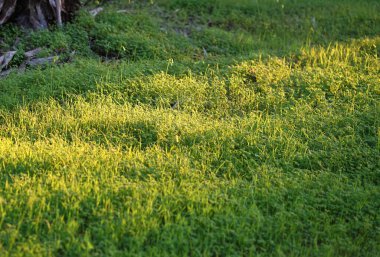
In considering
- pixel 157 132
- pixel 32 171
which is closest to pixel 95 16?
pixel 157 132

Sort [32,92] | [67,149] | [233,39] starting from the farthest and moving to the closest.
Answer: [233,39], [32,92], [67,149]

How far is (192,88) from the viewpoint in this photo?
7.48 m

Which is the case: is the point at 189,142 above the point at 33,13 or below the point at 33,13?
below

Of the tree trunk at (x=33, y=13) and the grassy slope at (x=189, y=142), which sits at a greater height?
the tree trunk at (x=33, y=13)

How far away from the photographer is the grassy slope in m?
4.71

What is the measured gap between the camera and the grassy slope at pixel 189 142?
15.5 feet

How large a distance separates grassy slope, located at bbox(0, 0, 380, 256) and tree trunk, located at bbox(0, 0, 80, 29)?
0.85 ft

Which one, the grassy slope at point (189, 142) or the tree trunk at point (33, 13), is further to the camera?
the tree trunk at point (33, 13)

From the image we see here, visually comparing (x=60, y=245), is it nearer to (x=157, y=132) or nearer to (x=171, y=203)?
(x=171, y=203)

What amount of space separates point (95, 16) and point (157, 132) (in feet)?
13.3

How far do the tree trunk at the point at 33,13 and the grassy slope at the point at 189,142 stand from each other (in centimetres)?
26

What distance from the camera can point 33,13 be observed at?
8.98 meters

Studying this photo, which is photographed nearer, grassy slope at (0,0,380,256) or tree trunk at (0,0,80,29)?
grassy slope at (0,0,380,256)

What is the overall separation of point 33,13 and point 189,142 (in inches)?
167
